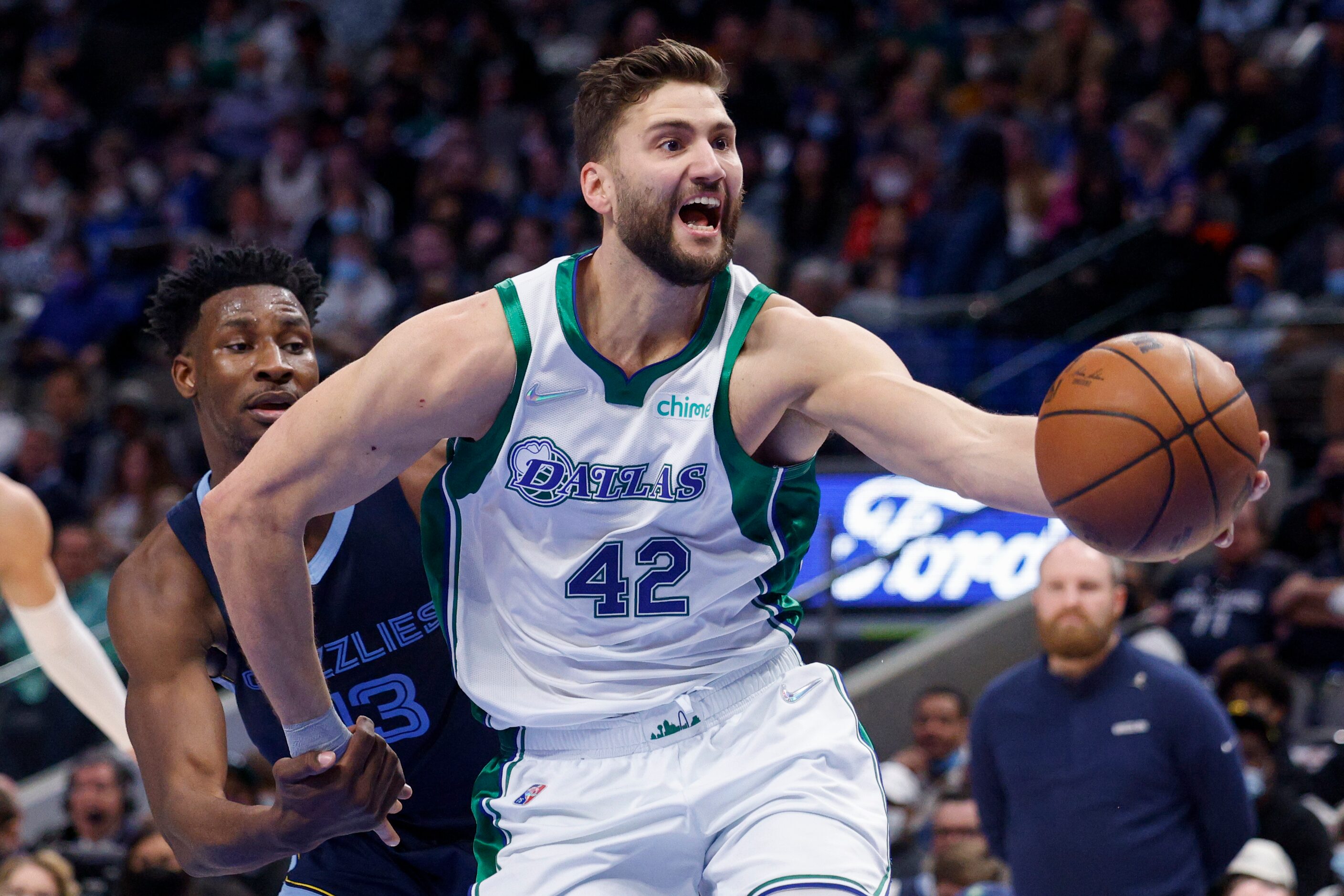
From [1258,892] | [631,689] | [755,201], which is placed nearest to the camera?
[631,689]

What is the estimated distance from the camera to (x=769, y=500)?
3316 millimetres

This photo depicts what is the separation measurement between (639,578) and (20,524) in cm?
347

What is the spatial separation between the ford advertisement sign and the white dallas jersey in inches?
251

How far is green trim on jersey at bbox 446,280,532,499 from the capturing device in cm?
329

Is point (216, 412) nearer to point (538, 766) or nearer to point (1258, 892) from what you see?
point (538, 766)

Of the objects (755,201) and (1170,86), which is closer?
(1170,86)

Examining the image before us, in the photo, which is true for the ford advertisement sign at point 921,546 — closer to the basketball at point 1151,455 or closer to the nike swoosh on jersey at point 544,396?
the nike swoosh on jersey at point 544,396

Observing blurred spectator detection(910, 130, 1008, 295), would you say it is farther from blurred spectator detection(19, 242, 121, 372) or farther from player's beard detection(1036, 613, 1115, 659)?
blurred spectator detection(19, 242, 121, 372)

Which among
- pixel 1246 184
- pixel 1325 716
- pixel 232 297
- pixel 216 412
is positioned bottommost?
pixel 1325 716

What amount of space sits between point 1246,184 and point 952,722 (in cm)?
538

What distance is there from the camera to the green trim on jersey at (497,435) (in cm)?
329

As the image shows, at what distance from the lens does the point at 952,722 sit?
7.86m

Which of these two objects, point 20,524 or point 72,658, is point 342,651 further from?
point 20,524

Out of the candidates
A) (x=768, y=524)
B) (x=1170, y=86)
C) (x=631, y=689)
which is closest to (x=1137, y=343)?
(x=768, y=524)
